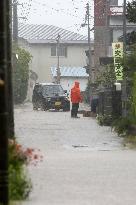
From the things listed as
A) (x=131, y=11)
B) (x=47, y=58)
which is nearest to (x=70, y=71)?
(x=47, y=58)

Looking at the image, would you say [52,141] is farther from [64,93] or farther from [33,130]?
[64,93]

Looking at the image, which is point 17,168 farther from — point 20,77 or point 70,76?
point 70,76

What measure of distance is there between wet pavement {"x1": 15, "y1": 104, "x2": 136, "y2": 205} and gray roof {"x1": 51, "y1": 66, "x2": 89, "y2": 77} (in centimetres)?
6359

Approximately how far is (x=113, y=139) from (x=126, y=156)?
18.1 ft

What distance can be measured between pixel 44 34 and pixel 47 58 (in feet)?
24.8

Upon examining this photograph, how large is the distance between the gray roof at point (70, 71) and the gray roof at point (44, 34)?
363 cm

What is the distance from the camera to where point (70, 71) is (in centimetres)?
9306

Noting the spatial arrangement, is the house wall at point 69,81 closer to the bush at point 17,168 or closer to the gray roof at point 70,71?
the gray roof at point 70,71

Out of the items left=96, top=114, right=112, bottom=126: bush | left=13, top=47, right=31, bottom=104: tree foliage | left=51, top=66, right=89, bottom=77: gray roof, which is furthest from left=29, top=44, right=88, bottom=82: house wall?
left=96, top=114, right=112, bottom=126: bush

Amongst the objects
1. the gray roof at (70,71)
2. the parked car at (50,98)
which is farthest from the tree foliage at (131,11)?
the gray roof at (70,71)

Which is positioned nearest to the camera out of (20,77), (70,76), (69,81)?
(20,77)

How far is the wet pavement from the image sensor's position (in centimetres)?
1141

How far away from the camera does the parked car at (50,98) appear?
48916 mm

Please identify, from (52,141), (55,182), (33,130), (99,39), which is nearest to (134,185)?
(55,182)
